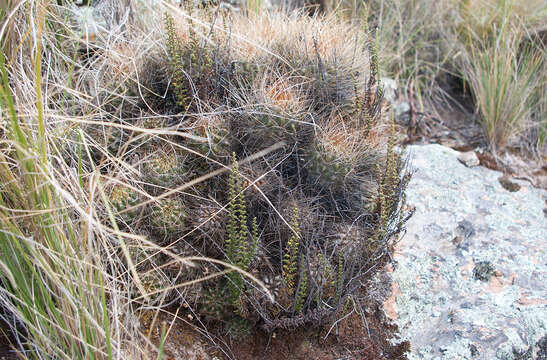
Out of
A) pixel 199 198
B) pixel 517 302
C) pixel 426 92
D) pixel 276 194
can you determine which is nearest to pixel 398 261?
pixel 517 302

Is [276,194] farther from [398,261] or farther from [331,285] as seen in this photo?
[398,261]

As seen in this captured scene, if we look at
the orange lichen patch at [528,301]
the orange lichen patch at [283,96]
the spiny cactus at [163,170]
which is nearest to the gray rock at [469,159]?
the orange lichen patch at [528,301]

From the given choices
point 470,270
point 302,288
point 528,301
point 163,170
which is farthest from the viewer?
point 470,270

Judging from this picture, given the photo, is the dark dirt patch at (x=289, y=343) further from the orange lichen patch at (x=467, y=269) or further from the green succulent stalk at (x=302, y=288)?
the orange lichen patch at (x=467, y=269)

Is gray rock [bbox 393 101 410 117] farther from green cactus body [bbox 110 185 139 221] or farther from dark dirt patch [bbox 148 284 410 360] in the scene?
green cactus body [bbox 110 185 139 221]

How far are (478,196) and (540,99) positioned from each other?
43.6 inches

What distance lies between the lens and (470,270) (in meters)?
2.26

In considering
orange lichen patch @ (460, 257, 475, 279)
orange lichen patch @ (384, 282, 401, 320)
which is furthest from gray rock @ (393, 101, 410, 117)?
orange lichen patch @ (384, 282, 401, 320)

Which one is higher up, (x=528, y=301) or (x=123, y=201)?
(x=123, y=201)

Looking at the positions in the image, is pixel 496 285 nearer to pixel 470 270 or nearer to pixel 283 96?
pixel 470 270

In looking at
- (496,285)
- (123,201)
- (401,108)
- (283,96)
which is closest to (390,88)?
(401,108)

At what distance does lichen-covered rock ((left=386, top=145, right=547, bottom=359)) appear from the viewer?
1969 mm

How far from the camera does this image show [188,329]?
73.8 inches

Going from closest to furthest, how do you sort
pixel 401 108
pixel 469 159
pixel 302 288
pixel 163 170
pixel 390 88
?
pixel 302 288, pixel 163 170, pixel 469 159, pixel 390 88, pixel 401 108
